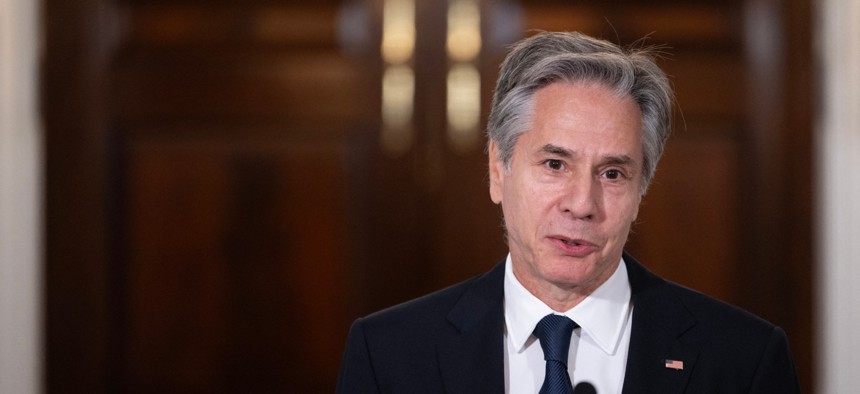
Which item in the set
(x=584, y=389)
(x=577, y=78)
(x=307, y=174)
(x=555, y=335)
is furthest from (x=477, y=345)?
(x=307, y=174)

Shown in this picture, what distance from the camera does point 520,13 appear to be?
2.51 m

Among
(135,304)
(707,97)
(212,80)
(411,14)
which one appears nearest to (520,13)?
(411,14)

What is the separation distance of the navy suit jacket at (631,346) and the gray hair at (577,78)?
18 cm

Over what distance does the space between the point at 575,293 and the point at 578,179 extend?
0.17 m

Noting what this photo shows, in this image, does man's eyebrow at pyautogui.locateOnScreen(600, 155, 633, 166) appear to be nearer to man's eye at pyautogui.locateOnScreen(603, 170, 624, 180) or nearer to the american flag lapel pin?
man's eye at pyautogui.locateOnScreen(603, 170, 624, 180)

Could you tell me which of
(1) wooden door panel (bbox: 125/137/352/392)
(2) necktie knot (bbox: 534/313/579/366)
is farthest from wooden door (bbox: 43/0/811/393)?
(2) necktie knot (bbox: 534/313/579/366)

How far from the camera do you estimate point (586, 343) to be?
1380 mm

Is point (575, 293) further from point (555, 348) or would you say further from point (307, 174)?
point (307, 174)

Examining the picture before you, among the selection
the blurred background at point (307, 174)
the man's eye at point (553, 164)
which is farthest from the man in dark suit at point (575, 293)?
the blurred background at point (307, 174)

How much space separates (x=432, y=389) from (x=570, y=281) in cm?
23

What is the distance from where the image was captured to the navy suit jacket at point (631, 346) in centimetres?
135

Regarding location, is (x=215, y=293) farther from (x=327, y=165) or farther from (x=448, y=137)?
(x=448, y=137)

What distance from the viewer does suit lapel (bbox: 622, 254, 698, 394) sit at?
133cm

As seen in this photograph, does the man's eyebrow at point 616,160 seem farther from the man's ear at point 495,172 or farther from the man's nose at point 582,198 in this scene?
the man's ear at point 495,172
